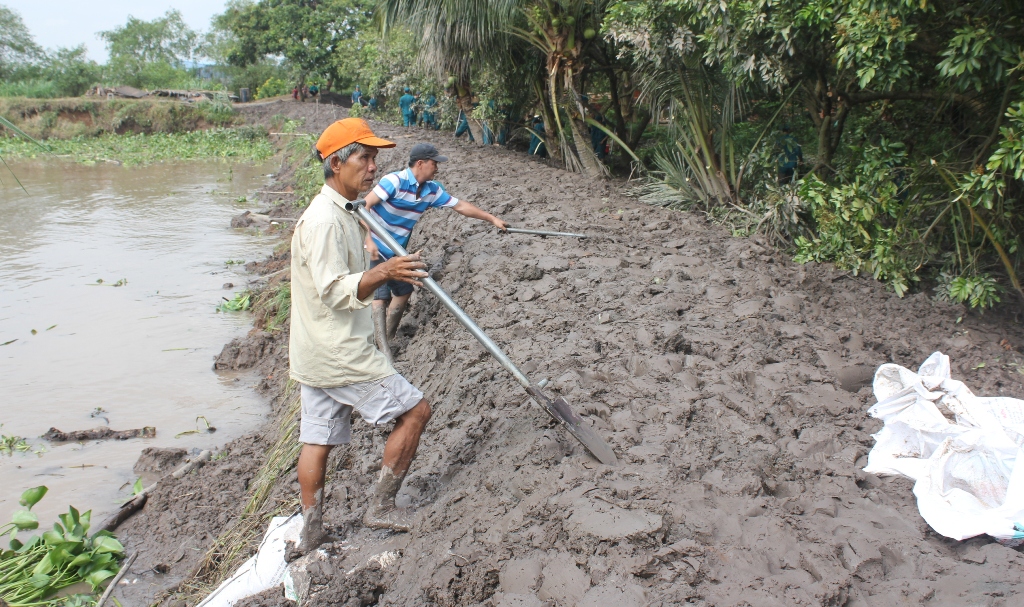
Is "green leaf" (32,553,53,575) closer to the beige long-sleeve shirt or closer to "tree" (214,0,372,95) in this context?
the beige long-sleeve shirt

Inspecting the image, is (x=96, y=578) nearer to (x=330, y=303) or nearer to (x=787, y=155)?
(x=330, y=303)

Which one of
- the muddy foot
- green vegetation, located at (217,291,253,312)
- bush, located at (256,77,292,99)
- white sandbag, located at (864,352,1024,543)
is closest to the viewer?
white sandbag, located at (864,352,1024,543)

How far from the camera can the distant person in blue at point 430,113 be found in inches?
769

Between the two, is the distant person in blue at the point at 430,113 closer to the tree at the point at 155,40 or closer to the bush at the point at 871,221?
the bush at the point at 871,221

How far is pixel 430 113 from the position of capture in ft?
66.6

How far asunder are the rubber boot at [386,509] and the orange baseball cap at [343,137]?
1323 millimetres

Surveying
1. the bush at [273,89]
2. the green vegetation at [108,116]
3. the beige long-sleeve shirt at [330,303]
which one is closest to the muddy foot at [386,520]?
the beige long-sleeve shirt at [330,303]

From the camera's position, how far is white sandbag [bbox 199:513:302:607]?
119 inches

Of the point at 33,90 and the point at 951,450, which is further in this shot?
the point at 33,90

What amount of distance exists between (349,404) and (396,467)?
1.14 ft

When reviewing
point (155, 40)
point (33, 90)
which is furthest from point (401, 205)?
point (155, 40)

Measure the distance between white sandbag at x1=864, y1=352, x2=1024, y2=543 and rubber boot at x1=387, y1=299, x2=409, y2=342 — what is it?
3.39m

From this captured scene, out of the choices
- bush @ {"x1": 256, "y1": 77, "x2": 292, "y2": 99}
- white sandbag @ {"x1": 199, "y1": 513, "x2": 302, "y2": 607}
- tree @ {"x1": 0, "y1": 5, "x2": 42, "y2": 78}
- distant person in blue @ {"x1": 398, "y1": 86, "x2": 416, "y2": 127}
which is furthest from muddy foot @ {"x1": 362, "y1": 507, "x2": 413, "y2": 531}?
tree @ {"x1": 0, "y1": 5, "x2": 42, "y2": 78}

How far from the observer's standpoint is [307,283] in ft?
9.21
